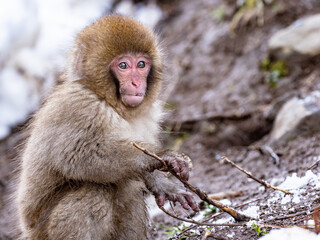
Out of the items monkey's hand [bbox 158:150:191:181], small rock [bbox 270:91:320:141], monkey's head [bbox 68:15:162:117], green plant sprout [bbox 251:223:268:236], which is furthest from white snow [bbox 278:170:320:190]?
monkey's head [bbox 68:15:162:117]

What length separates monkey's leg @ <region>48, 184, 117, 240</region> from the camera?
3.92m

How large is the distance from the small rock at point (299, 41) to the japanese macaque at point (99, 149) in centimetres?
330

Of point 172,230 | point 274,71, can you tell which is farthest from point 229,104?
point 172,230

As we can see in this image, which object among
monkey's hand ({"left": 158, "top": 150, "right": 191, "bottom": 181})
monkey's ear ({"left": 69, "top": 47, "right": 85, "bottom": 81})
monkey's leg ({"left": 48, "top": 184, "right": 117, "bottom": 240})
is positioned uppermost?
monkey's ear ({"left": 69, "top": 47, "right": 85, "bottom": 81})

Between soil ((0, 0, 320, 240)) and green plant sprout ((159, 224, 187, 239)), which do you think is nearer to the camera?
green plant sprout ((159, 224, 187, 239))

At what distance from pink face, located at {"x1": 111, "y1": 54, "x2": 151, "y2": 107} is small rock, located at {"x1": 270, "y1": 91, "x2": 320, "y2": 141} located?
2.61 m

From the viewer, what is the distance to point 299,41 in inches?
290

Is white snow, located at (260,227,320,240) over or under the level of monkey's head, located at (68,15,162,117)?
under

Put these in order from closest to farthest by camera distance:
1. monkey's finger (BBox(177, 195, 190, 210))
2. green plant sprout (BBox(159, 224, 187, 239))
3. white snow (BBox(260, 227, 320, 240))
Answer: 1. white snow (BBox(260, 227, 320, 240))
2. monkey's finger (BBox(177, 195, 190, 210))
3. green plant sprout (BBox(159, 224, 187, 239))

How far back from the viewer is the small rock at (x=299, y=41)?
7.24 meters

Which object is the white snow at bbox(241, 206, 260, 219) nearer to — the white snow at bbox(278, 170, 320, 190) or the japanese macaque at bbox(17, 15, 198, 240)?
the white snow at bbox(278, 170, 320, 190)

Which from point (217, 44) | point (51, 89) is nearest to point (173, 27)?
point (217, 44)

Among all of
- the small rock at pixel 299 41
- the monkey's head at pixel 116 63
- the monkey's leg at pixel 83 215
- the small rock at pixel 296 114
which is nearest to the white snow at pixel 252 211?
the monkey's leg at pixel 83 215

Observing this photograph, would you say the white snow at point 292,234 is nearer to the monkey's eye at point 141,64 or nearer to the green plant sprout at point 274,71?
the monkey's eye at point 141,64
